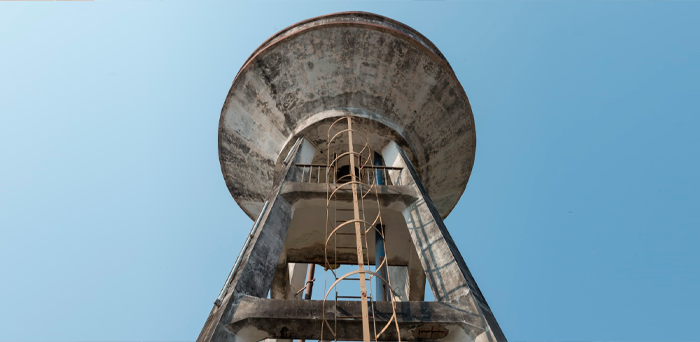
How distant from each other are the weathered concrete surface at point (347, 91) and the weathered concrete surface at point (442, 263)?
2.48m

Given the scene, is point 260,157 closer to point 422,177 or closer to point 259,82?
point 259,82

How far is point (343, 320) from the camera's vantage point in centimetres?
543

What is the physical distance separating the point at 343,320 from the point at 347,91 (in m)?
5.61

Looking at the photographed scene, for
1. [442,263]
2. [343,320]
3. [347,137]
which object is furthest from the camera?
[347,137]

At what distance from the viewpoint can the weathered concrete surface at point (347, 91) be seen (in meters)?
9.83

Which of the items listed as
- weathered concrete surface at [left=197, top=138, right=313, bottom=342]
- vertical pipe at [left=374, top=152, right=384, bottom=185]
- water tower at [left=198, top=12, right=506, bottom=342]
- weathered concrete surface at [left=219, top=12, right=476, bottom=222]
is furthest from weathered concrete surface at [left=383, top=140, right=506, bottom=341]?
weathered concrete surface at [left=219, top=12, right=476, bottom=222]

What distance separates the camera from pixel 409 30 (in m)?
10.3

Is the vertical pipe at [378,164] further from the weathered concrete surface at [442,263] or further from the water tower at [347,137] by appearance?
the weathered concrete surface at [442,263]

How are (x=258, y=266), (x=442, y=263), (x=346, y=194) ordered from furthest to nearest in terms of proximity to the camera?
(x=346, y=194) → (x=442, y=263) → (x=258, y=266)

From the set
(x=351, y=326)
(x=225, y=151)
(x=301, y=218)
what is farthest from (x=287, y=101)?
(x=351, y=326)

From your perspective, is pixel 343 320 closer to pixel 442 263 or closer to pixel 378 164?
pixel 442 263

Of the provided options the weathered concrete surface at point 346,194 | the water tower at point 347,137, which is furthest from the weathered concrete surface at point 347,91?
the weathered concrete surface at point 346,194

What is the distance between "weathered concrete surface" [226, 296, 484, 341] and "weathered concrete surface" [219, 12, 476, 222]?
4939 mm

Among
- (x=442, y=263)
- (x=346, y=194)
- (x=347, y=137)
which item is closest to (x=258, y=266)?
(x=346, y=194)
